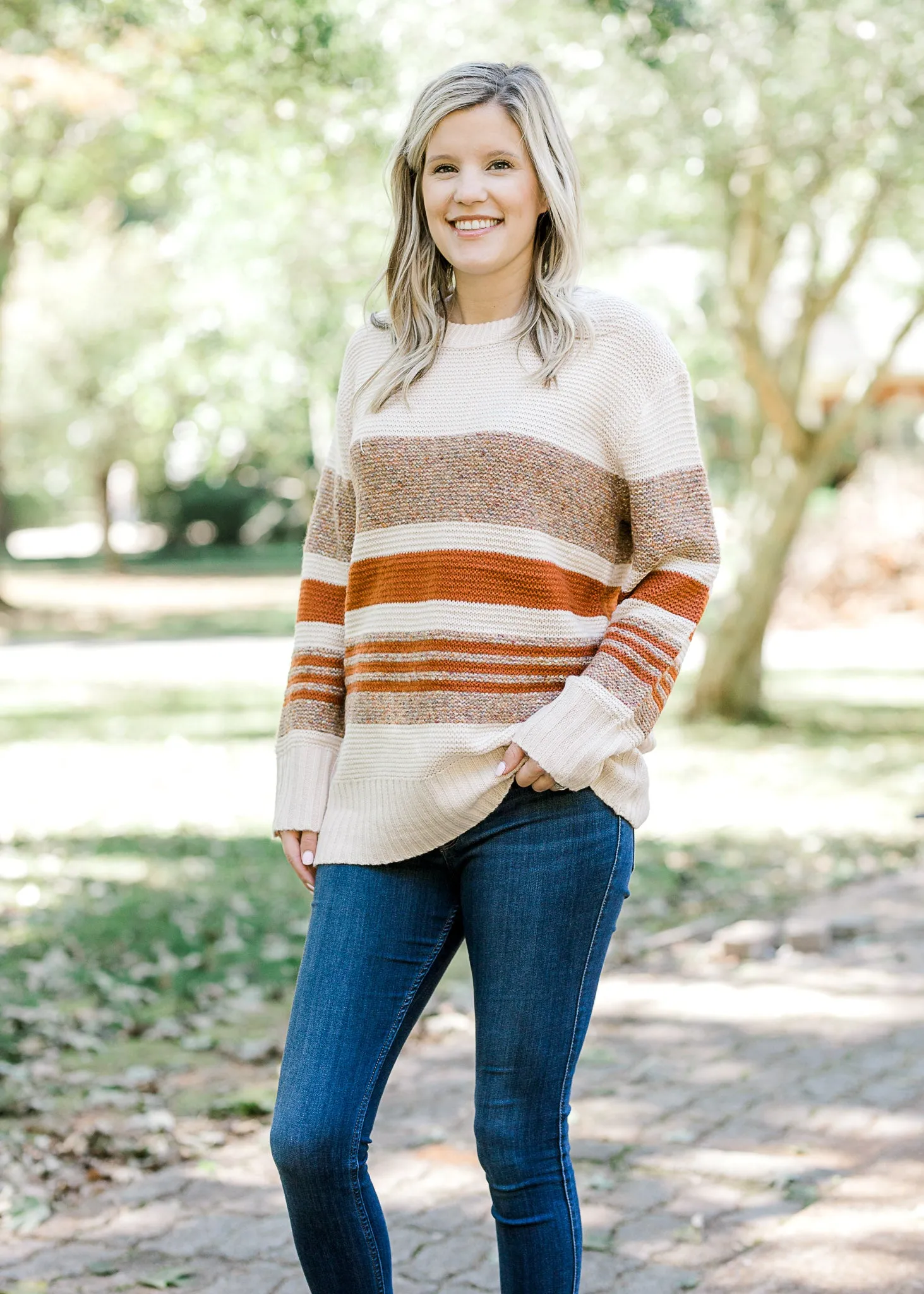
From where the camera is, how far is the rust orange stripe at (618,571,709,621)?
245cm

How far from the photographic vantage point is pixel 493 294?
8.46 ft

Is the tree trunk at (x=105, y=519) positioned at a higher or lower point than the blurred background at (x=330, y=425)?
lower

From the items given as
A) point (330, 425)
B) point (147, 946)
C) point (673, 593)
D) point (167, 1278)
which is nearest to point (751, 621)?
point (330, 425)

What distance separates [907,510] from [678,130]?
12.8 meters

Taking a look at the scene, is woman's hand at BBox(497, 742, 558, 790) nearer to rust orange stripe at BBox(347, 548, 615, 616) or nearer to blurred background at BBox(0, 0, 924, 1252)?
rust orange stripe at BBox(347, 548, 615, 616)

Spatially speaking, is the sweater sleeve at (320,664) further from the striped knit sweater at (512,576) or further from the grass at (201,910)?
the grass at (201,910)

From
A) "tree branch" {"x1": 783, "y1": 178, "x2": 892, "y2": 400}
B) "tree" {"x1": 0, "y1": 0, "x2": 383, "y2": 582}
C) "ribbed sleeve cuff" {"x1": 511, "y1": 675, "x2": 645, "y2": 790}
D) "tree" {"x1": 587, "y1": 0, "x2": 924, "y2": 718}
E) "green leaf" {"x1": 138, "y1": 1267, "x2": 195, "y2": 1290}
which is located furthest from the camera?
"tree branch" {"x1": 783, "y1": 178, "x2": 892, "y2": 400}

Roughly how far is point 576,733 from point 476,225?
2.65 feet

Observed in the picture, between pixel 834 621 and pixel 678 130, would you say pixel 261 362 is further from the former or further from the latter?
pixel 834 621

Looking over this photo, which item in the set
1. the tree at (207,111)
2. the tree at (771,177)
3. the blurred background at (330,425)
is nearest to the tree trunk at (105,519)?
the blurred background at (330,425)

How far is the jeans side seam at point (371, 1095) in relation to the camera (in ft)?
7.70

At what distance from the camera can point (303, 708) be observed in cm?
267

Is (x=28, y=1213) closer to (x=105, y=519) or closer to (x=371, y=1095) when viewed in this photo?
(x=371, y=1095)

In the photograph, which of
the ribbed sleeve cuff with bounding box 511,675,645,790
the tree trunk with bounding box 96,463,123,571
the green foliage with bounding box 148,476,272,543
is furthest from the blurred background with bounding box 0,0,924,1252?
the green foliage with bounding box 148,476,272,543
